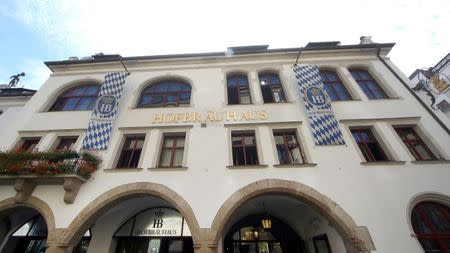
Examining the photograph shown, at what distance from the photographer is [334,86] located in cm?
1090

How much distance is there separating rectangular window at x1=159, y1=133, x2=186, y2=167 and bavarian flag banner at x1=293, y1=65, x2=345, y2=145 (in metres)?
5.73

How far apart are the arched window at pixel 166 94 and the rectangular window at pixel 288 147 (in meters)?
4.98

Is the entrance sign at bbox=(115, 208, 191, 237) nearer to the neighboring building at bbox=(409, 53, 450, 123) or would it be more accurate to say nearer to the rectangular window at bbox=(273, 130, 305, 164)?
the rectangular window at bbox=(273, 130, 305, 164)

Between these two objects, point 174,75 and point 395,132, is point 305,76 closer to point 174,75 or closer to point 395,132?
point 395,132

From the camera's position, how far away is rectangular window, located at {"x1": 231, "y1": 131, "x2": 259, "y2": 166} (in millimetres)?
8391

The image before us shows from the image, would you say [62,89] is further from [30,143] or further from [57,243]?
[57,243]

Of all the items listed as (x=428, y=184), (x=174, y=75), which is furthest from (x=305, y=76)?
(x=174, y=75)

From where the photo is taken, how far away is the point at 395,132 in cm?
858

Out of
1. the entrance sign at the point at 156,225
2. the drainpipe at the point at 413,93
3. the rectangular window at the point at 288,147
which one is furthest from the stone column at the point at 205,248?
the drainpipe at the point at 413,93

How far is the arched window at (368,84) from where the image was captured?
10.4m

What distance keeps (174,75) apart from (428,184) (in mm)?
12183

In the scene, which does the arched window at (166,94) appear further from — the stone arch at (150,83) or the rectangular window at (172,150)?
the rectangular window at (172,150)

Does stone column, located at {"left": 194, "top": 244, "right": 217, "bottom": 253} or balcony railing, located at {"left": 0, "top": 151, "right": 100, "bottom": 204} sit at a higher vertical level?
balcony railing, located at {"left": 0, "top": 151, "right": 100, "bottom": 204}

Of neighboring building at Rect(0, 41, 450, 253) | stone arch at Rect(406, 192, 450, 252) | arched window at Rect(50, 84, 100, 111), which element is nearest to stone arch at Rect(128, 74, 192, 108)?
neighboring building at Rect(0, 41, 450, 253)
